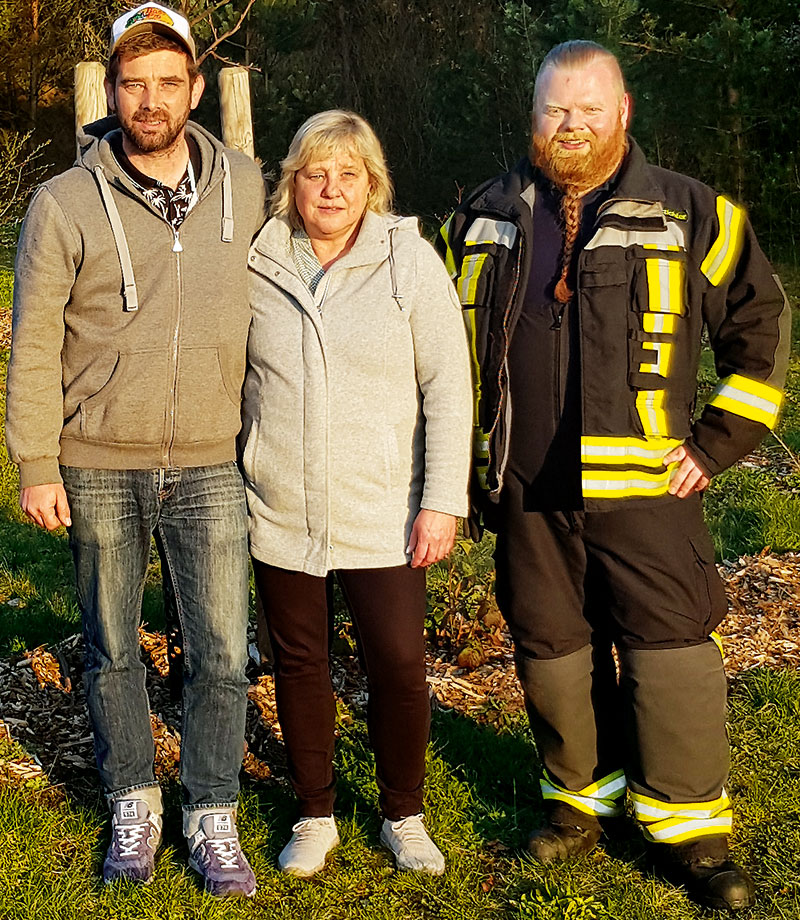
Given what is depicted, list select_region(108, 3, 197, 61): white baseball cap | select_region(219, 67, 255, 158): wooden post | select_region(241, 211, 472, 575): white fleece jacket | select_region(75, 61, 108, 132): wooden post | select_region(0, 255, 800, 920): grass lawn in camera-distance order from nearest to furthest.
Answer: select_region(108, 3, 197, 61): white baseball cap, select_region(241, 211, 472, 575): white fleece jacket, select_region(0, 255, 800, 920): grass lawn, select_region(219, 67, 255, 158): wooden post, select_region(75, 61, 108, 132): wooden post

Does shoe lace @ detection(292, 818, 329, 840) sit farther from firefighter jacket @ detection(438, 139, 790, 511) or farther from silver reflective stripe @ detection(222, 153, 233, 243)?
silver reflective stripe @ detection(222, 153, 233, 243)

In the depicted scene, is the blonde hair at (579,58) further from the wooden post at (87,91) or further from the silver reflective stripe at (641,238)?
the wooden post at (87,91)

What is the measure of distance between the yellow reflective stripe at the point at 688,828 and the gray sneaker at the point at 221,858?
1276 mm

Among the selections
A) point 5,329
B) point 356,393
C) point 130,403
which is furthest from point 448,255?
point 5,329

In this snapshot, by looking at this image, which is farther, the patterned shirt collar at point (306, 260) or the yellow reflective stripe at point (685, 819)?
the yellow reflective stripe at point (685, 819)

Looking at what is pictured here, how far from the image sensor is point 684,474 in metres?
3.23

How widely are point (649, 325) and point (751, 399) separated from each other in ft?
1.29

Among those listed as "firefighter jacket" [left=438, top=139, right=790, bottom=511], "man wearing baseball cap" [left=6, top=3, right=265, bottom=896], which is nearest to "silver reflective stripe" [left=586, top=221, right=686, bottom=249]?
"firefighter jacket" [left=438, top=139, right=790, bottom=511]

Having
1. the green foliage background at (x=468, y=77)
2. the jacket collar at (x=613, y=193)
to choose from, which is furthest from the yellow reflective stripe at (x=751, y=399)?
the green foliage background at (x=468, y=77)

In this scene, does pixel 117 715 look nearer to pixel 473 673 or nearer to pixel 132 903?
pixel 132 903

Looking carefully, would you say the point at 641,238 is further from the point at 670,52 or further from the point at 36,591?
the point at 670,52

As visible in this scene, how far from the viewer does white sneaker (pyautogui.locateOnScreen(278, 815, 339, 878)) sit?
3.44 m

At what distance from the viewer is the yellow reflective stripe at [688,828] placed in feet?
11.0

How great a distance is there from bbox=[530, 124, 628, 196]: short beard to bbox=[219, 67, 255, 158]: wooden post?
2236mm
